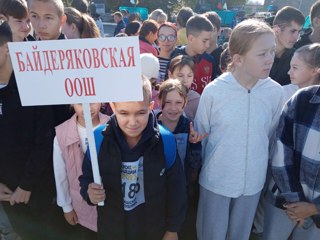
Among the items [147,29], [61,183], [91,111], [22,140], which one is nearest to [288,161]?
[91,111]

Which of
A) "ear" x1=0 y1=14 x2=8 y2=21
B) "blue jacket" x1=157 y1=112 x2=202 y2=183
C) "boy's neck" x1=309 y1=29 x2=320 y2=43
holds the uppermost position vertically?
"ear" x1=0 y1=14 x2=8 y2=21

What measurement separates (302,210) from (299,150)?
1.14 feet

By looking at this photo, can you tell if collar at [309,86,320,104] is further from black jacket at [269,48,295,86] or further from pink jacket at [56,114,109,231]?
black jacket at [269,48,295,86]

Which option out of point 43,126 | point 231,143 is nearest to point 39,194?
point 43,126

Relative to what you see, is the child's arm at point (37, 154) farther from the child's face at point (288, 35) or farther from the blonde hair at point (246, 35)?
the child's face at point (288, 35)

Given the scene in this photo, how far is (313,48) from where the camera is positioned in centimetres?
219

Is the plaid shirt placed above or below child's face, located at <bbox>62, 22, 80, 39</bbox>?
below

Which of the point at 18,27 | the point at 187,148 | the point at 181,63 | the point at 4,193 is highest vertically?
the point at 18,27

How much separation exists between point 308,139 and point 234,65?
650mm

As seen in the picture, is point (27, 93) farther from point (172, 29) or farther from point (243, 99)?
point (172, 29)

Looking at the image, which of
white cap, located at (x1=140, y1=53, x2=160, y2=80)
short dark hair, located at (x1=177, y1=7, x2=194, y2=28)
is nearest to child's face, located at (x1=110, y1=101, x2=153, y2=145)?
white cap, located at (x1=140, y1=53, x2=160, y2=80)

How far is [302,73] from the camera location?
7.23 ft

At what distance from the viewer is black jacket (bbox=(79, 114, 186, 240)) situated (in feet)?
5.04

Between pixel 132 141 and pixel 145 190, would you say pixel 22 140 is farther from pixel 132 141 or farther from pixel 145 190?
pixel 145 190
